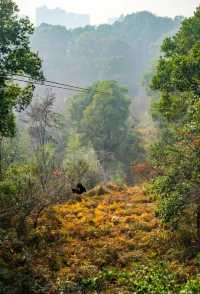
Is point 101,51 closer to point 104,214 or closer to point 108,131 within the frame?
point 108,131

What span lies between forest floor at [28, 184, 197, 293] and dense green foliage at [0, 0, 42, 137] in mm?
4940

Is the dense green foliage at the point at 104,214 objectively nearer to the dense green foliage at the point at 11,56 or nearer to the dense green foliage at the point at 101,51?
the dense green foliage at the point at 11,56

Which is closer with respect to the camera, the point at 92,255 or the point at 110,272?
the point at 110,272

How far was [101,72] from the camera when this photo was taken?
9944 cm

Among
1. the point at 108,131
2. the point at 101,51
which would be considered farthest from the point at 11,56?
the point at 101,51

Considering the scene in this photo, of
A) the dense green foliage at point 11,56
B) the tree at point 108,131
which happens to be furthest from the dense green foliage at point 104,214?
the tree at point 108,131

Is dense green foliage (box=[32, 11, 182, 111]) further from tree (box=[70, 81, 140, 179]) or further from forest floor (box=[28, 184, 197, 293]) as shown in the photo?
forest floor (box=[28, 184, 197, 293])

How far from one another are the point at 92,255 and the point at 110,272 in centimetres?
166

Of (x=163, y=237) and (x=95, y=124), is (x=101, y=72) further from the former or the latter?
(x=163, y=237)

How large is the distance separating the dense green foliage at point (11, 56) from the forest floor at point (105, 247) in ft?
16.2

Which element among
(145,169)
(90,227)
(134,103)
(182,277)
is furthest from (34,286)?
(134,103)

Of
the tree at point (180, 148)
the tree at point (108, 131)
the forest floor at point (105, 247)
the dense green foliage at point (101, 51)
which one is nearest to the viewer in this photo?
the forest floor at point (105, 247)

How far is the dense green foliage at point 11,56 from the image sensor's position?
554 inches

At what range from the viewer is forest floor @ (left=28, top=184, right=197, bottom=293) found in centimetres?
1422
